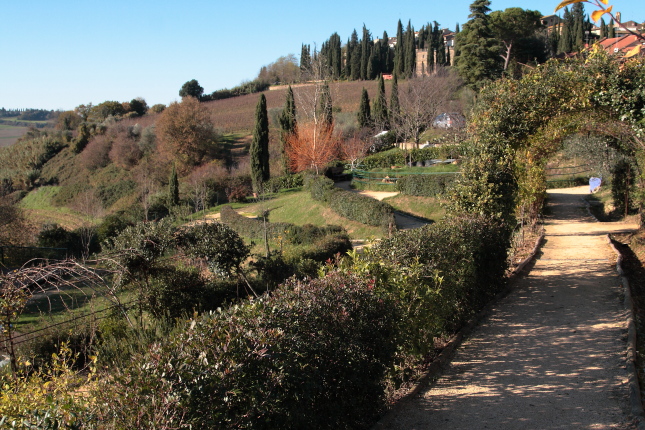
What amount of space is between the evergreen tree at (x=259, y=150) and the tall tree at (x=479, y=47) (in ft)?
55.8

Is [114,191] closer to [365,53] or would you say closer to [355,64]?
[355,64]

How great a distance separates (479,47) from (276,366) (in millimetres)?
39159

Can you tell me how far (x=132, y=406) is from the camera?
2.23m

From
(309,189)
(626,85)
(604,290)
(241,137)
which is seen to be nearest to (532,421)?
(604,290)

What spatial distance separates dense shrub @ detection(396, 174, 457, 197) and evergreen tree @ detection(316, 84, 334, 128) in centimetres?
1373

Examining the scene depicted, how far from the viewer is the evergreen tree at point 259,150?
31109 mm

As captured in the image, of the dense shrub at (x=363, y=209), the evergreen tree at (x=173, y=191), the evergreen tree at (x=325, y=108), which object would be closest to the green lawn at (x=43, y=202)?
the evergreen tree at (x=173, y=191)

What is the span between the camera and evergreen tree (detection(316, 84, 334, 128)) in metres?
35.0

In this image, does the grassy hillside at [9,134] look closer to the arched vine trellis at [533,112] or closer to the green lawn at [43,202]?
the green lawn at [43,202]

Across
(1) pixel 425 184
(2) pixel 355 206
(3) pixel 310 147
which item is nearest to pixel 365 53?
(3) pixel 310 147

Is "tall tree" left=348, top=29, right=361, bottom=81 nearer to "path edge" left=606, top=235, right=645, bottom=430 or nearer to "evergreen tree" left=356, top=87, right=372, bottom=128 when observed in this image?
"evergreen tree" left=356, top=87, right=372, bottom=128

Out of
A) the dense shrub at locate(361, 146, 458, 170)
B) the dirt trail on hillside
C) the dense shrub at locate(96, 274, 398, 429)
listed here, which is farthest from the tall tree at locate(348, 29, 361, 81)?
the dense shrub at locate(96, 274, 398, 429)

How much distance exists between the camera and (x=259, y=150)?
31.3 m

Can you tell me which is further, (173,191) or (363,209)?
(173,191)
